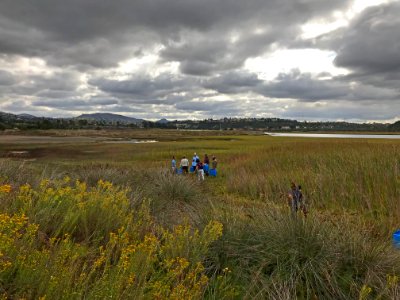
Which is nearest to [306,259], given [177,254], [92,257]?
[177,254]

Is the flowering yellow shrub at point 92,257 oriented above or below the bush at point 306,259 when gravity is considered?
above

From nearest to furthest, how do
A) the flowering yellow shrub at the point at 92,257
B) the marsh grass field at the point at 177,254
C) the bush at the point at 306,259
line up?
the flowering yellow shrub at the point at 92,257 < the marsh grass field at the point at 177,254 < the bush at the point at 306,259

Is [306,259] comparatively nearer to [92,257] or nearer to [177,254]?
[177,254]

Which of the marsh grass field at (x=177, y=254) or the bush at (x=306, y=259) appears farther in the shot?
the bush at (x=306, y=259)

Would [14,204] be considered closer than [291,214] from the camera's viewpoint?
Yes

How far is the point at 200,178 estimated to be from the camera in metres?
18.7

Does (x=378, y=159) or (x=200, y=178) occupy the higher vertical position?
(x=378, y=159)

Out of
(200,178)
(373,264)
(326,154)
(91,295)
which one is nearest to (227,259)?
(373,264)

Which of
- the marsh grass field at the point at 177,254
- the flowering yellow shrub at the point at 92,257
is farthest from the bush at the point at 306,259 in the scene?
the flowering yellow shrub at the point at 92,257

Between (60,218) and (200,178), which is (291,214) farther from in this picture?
(200,178)

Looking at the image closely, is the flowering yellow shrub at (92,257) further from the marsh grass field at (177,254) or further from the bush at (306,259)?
the bush at (306,259)

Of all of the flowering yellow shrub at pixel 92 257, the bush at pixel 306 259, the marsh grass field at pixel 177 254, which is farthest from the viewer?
the bush at pixel 306 259

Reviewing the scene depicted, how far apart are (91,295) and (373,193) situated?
35.7ft

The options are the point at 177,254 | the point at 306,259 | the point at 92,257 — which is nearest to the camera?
the point at 92,257
